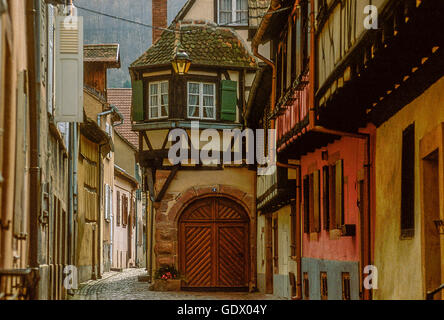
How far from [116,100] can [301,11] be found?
33.8 m

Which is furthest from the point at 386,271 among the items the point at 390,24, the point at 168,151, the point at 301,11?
the point at 168,151

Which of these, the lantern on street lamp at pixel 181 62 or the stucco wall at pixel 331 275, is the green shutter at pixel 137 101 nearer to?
the lantern on street lamp at pixel 181 62

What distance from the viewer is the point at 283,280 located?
77.9 feet

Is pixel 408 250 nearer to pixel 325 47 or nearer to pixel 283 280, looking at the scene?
pixel 325 47

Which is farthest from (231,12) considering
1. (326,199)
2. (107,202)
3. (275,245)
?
(326,199)

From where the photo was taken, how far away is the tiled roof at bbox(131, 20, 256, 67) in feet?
95.2

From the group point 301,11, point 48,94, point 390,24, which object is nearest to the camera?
point 390,24

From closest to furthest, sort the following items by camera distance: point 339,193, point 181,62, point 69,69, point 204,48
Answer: point 339,193 → point 69,69 → point 181,62 → point 204,48

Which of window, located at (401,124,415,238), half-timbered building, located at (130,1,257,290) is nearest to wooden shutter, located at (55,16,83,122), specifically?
window, located at (401,124,415,238)

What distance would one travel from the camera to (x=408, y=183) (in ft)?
37.5

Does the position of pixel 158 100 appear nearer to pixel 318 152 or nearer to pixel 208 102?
pixel 208 102

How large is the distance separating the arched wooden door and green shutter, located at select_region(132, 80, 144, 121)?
308 centimetres

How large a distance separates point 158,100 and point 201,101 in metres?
1.23

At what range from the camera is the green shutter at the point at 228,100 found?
28734mm
